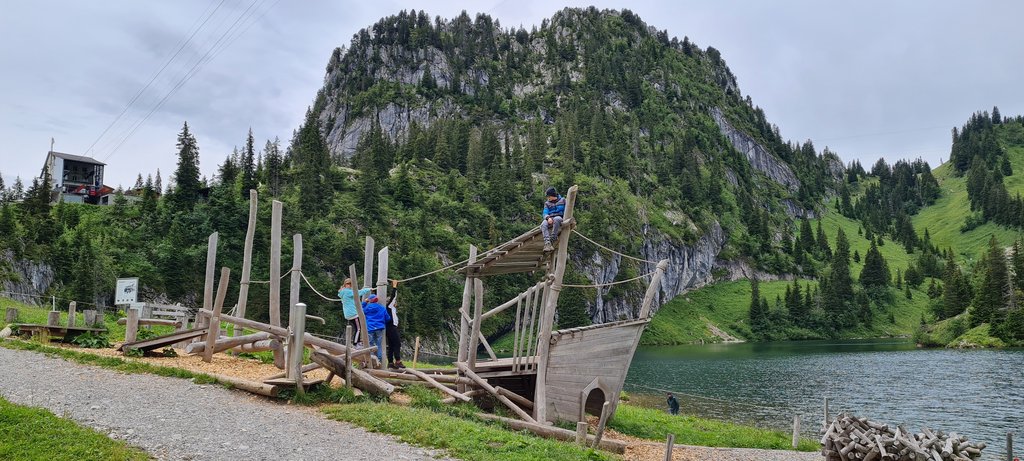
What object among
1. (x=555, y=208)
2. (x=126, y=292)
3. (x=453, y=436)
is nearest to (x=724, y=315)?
(x=126, y=292)

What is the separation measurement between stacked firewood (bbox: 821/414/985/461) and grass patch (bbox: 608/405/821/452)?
228 inches

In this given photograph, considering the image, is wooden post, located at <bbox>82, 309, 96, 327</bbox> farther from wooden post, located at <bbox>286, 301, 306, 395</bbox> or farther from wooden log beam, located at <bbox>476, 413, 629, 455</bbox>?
wooden log beam, located at <bbox>476, 413, 629, 455</bbox>

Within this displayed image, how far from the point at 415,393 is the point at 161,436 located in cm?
774

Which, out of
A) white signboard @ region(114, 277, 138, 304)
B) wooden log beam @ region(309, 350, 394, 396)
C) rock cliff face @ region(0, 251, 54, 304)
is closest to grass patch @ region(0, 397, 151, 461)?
wooden log beam @ region(309, 350, 394, 396)

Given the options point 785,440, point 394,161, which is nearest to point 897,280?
point 394,161

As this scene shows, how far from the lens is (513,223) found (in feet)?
498

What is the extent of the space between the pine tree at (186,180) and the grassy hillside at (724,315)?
325ft

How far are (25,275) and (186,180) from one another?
34.8m

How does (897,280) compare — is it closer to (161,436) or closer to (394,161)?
(394,161)

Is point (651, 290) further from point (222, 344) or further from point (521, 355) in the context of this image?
point (222, 344)

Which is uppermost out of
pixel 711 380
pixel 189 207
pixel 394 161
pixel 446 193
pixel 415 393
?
pixel 394 161

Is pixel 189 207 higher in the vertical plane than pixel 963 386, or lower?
higher

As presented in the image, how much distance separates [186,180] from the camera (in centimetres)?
9638

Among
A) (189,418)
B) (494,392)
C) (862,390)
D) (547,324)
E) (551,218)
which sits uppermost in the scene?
(551,218)
